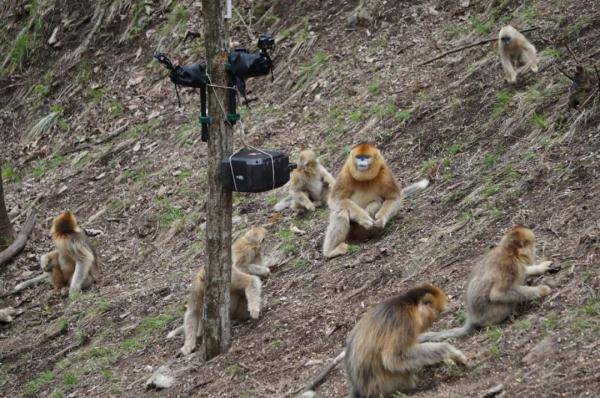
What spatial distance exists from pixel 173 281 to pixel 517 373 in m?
5.73

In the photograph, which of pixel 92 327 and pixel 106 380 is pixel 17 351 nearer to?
pixel 92 327

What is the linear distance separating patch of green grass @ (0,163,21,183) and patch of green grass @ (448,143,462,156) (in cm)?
859

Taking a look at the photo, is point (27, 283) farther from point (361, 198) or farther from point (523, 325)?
point (523, 325)

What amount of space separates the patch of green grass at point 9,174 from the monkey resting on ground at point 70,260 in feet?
A: 13.8

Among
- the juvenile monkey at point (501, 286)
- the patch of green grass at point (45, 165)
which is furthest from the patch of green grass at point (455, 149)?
the patch of green grass at point (45, 165)

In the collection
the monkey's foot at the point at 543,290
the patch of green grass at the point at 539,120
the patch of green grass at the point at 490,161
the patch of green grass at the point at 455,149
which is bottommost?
the monkey's foot at the point at 543,290

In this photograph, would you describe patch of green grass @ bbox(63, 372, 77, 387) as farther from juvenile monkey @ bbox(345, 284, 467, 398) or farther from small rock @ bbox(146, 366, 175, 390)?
juvenile monkey @ bbox(345, 284, 467, 398)

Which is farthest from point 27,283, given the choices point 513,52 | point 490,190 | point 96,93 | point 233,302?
point 513,52

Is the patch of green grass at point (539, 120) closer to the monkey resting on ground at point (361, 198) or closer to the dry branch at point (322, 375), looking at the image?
the monkey resting on ground at point (361, 198)

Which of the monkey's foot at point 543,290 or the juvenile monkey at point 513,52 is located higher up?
the juvenile monkey at point 513,52

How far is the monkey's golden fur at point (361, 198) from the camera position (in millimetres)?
8953

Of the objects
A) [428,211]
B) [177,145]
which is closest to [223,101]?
[428,211]

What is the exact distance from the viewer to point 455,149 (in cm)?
999

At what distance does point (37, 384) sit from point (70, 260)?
2729 millimetres
